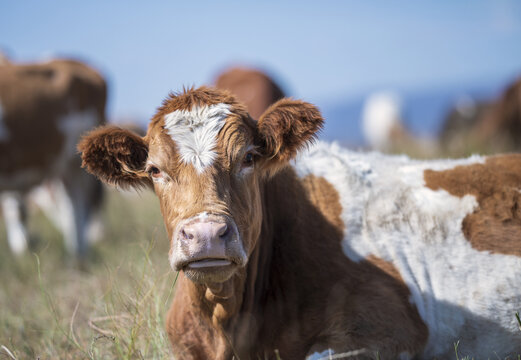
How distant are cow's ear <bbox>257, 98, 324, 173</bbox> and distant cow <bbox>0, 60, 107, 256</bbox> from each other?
502 cm

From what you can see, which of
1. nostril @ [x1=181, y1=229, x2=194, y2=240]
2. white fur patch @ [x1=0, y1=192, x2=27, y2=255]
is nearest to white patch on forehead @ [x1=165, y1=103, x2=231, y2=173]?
nostril @ [x1=181, y1=229, x2=194, y2=240]

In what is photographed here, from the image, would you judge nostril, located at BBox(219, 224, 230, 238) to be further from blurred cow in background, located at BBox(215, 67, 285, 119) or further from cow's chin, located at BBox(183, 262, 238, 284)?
blurred cow in background, located at BBox(215, 67, 285, 119)

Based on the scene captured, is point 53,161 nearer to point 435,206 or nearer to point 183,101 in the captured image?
point 183,101

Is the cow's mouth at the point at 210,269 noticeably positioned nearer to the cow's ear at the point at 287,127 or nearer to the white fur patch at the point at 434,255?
the cow's ear at the point at 287,127

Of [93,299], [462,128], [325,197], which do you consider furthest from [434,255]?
[462,128]

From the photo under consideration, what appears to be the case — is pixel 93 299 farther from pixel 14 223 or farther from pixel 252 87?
pixel 14 223

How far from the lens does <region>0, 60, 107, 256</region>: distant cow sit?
7504 millimetres

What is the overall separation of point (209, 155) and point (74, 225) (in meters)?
5.91

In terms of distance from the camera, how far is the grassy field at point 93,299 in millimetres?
3617

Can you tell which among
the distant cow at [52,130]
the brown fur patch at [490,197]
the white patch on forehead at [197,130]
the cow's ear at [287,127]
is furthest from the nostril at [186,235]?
the distant cow at [52,130]

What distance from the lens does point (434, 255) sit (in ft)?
12.3

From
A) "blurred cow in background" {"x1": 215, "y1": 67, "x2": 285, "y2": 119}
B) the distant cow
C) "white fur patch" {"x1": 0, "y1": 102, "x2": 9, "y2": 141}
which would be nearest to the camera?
"white fur patch" {"x1": 0, "y1": 102, "x2": 9, "y2": 141}

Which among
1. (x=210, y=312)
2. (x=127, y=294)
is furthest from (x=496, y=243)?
(x=127, y=294)

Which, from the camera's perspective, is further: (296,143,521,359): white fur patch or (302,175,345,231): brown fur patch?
(302,175,345,231): brown fur patch
